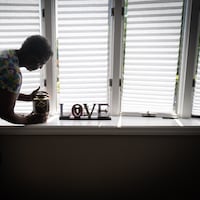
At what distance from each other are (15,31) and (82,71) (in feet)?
2.01

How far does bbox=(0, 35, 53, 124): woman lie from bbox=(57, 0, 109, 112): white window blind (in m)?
0.27

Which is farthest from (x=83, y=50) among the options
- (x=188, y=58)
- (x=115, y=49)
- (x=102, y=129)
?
(x=188, y=58)

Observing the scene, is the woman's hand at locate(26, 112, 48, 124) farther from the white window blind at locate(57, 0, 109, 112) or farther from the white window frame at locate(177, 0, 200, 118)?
the white window frame at locate(177, 0, 200, 118)

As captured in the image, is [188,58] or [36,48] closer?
[36,48]

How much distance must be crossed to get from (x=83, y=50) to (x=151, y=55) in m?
0.55

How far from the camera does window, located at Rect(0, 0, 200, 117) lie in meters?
1.38

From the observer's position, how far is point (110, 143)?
139 cm

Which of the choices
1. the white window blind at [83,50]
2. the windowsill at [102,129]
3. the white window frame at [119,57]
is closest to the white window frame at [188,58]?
the white window frame at [119,57]

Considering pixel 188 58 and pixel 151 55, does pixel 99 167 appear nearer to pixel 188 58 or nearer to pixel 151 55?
pixel 151 55

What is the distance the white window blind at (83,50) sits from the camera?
1.39 m

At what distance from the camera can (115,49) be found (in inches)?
56.9

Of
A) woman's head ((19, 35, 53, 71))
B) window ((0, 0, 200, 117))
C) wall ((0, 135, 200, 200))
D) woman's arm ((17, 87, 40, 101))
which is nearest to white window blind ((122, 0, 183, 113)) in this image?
window ((0, 0, 200, 117))

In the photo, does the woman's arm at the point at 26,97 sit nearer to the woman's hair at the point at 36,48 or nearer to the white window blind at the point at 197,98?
the woman's hair at the point at 36,48

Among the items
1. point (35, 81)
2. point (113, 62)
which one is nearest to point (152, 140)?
point (113, 62)
